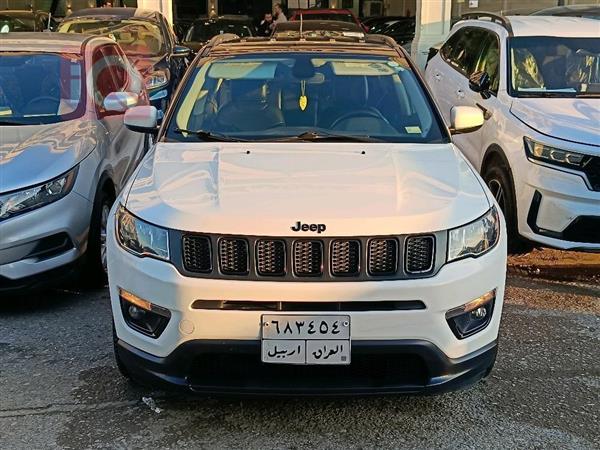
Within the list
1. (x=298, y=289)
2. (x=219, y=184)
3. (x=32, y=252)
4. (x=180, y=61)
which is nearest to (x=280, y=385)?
(x=298, y=289)

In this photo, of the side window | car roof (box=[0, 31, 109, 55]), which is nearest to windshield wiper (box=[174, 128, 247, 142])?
car roof (box=[0, 31, 109, 55])

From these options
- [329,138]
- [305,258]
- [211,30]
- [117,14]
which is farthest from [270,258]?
[211,30]

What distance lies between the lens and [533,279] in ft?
17.9

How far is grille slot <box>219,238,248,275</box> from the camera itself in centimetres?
298

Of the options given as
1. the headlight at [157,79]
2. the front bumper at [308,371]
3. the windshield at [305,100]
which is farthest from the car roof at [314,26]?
the front bumper at [308,371]

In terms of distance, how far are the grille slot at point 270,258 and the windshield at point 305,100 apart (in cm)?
122

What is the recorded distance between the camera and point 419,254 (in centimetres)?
301

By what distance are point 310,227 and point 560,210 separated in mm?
2598

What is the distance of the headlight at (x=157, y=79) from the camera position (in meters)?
9.36

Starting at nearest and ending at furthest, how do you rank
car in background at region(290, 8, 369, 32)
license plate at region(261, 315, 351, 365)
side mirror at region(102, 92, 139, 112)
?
license plate at region(261, 315, 351, 365) → side mirror at region(102, 92, 139, 112) → car in background at region(290, 8, 369, 32)

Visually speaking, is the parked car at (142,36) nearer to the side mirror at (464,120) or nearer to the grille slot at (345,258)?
the side mirror at (464,120)

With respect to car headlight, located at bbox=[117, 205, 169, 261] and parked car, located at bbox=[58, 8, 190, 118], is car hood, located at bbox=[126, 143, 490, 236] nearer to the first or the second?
car headlight, located at bbox=[117, 205, 169, 261]

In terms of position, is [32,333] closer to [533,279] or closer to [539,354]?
[539,354]

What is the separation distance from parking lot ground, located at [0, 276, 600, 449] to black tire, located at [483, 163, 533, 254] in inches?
51.7
